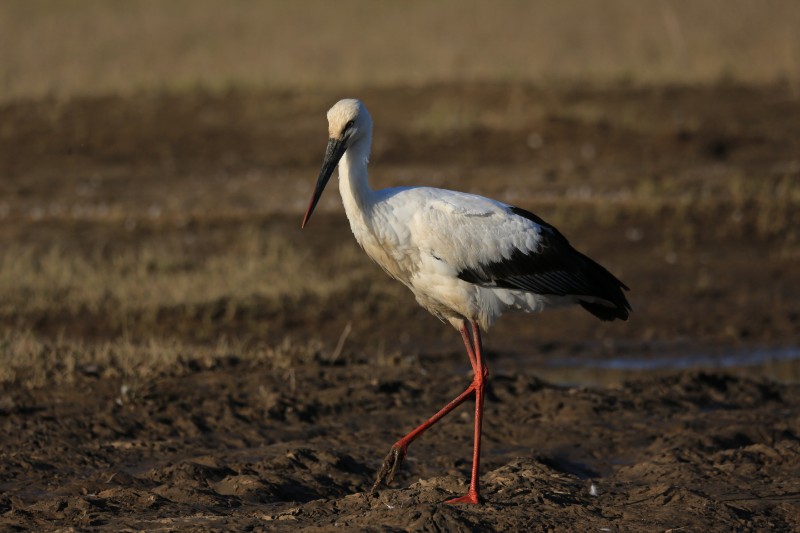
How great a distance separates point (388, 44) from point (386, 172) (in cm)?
971

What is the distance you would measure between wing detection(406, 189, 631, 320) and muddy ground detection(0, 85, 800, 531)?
0.90 meters

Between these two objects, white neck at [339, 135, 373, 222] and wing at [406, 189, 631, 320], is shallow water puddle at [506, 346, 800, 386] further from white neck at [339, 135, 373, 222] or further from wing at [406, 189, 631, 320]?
white neck at [339, 135, 373, 222]

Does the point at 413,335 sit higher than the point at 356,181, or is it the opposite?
the point at 356,181

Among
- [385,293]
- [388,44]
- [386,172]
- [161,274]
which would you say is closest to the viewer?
[385,293]

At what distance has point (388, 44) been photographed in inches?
1008

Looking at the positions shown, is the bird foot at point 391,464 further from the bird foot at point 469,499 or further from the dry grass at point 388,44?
the dry grass at point 388,44

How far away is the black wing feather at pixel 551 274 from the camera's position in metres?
6.46

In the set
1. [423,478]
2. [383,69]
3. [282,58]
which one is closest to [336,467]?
[423,478]

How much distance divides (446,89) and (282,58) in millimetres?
5262

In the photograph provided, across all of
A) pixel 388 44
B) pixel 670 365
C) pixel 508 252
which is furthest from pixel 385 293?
pixel 388 44

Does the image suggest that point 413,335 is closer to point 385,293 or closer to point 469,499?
point 385,293

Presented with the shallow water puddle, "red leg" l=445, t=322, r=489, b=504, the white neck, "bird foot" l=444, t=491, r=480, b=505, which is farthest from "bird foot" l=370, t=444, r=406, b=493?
the shallow water puddle

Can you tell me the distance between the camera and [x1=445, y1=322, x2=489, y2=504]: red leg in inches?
229

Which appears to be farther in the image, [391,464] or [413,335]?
[413,335]
